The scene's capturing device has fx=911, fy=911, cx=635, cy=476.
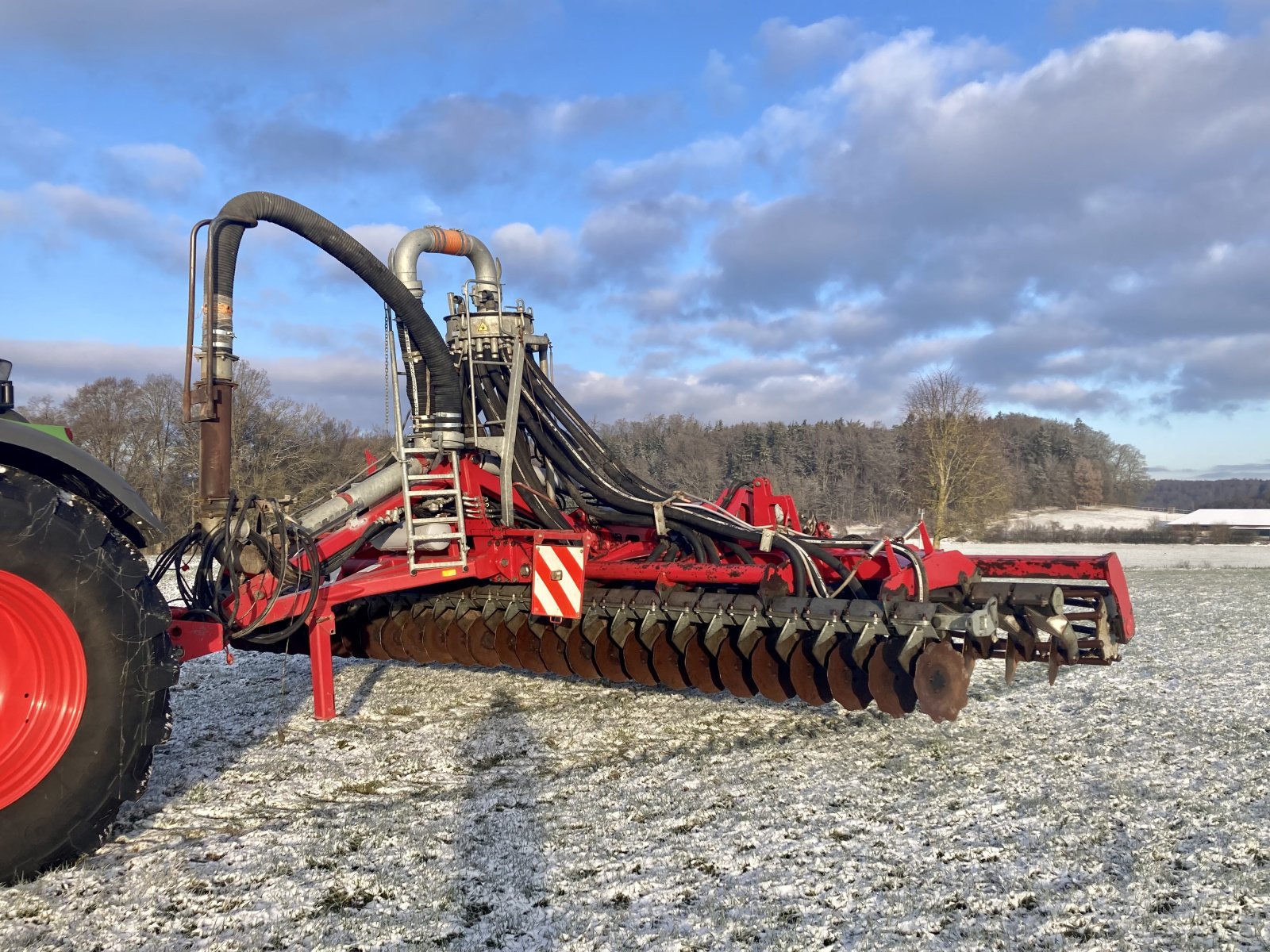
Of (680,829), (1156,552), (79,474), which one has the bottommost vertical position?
(1156,552)

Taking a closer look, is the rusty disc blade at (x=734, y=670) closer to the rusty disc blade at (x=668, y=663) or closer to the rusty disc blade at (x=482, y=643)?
the rusty disc blade at (x=668, y=663)

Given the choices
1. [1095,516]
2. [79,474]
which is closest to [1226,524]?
[1095,516]

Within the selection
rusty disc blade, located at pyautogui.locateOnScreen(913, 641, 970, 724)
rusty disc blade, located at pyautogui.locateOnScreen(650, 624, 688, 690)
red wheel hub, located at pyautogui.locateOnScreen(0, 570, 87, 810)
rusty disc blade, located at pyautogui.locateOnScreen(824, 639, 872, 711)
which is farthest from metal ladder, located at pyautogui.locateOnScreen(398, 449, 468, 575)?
rusty disc blade, located at pyautogui.locateOnScreen(913, 641, 970, 724)

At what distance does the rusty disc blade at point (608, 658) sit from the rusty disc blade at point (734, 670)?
68cm

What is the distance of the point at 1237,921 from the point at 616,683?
4.25 metres

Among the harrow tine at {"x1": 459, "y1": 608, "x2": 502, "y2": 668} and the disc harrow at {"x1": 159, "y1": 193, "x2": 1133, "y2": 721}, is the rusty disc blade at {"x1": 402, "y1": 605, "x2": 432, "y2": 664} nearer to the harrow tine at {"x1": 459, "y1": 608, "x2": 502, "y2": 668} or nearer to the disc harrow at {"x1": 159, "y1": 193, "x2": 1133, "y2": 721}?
the disc harrow at {"x1": 159, "y1": 193, "x2": 1133, "y2": 721}

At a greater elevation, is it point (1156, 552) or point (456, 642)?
point (456, 642)

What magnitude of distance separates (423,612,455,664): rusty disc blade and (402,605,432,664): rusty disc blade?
0.20 feet

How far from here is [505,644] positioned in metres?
6.33

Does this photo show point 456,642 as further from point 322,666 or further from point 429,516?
point 322,666

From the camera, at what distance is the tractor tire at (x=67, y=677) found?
297 cm

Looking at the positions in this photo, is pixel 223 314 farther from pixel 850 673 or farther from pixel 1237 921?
pixel 1237 921

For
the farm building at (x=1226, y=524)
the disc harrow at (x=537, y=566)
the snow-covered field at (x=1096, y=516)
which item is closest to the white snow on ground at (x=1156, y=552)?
the farm building at (x=1226, y=524)

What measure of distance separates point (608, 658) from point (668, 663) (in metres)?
0.44
